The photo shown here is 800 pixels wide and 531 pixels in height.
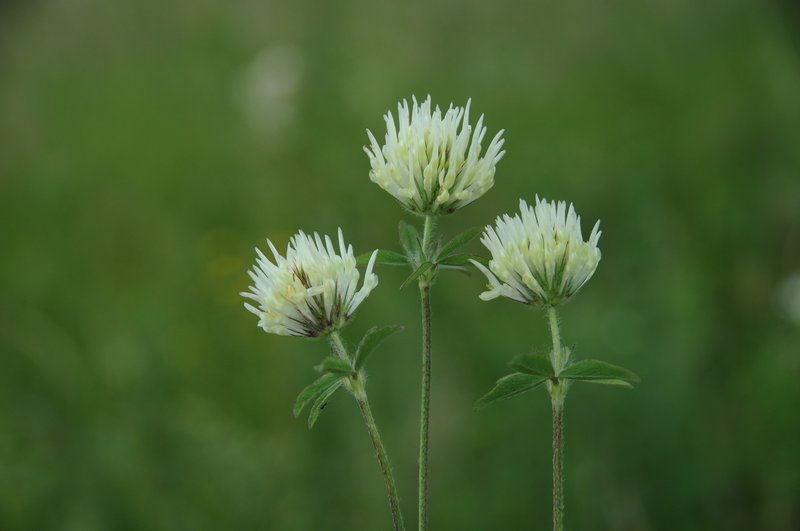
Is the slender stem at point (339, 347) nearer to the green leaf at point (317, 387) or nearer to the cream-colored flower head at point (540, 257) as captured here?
the green leaf at point (317, 387)

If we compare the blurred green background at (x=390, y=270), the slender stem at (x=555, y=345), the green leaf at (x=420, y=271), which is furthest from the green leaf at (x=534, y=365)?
the blurred green background at (x=390, y=270)

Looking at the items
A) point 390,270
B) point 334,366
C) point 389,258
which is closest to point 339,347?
point 334,366

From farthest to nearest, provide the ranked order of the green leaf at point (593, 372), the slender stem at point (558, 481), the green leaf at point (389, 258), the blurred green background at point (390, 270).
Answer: the blurred green background at point (390, 270) < the green leaf at point (389, 258) < the green leaf at point (593, 372) < the slender stem at point (558, 481)

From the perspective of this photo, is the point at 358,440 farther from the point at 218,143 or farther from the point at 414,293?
the point at 218,143

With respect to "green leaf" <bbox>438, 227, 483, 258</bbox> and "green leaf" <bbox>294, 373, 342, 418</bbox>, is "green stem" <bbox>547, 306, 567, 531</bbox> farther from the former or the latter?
"green leaf" <bbox>294, 373, 342, 418</bbox>

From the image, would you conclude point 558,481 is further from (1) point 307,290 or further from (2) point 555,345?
(1) point 307,290

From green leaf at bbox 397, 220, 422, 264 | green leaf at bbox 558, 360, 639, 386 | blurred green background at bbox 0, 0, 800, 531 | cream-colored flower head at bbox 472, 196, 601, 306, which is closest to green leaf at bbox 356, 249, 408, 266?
green leaf at bbox 397, 220, 422, 264
